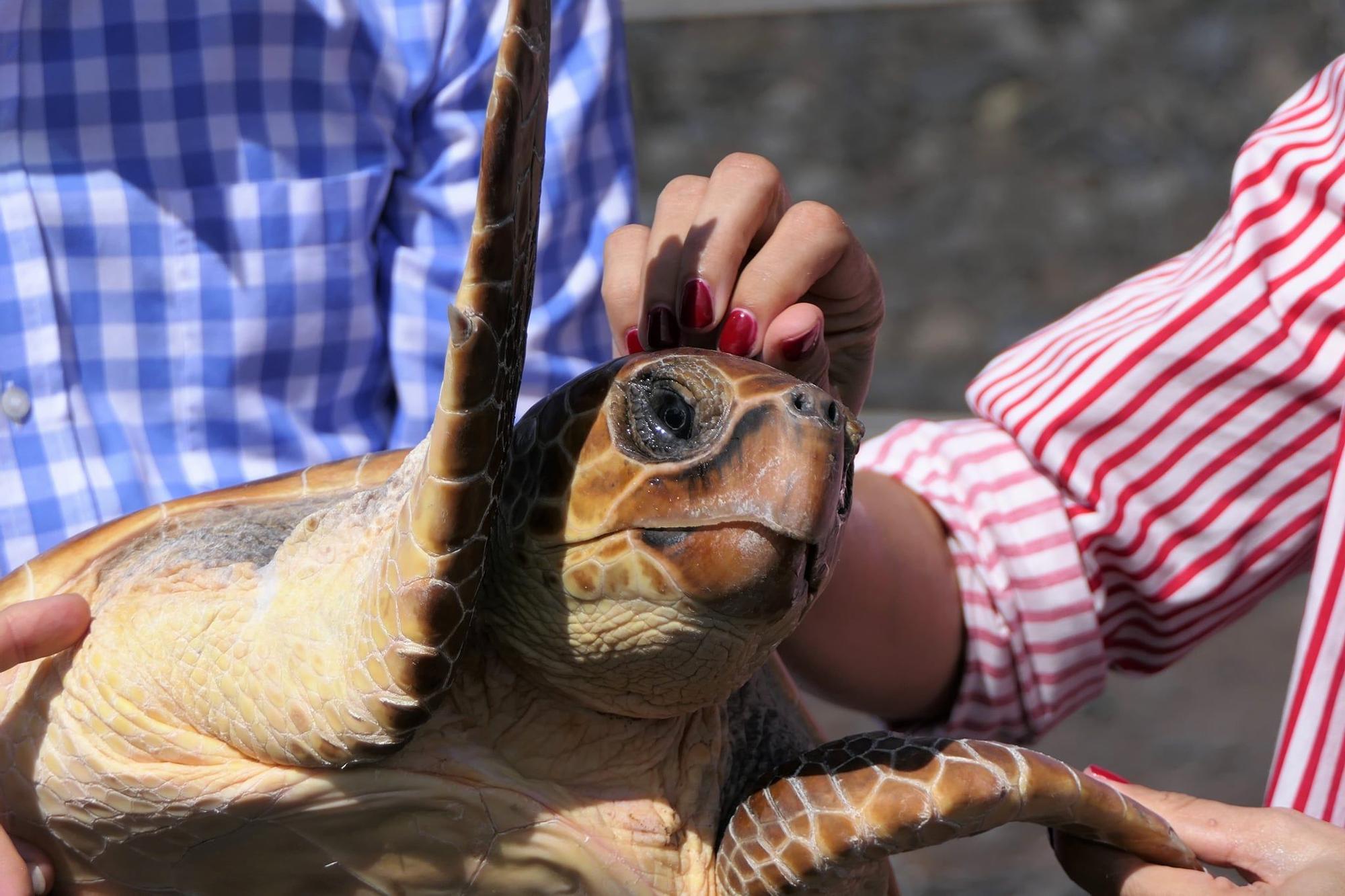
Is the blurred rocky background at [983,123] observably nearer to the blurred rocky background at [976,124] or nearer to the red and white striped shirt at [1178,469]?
the blurred rocky background at [976,124]

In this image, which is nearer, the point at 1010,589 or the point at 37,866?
the point at 37,866

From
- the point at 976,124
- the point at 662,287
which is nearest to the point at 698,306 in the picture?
the point at 662,287

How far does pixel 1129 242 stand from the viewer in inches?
118

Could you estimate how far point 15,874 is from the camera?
18.8 inches

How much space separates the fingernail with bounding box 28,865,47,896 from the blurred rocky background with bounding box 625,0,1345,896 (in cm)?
237

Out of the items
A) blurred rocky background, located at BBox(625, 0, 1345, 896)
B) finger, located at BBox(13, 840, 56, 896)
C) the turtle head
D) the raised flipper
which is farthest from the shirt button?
blurred rocky background, located at BBox(625, 0, 1345, 896)

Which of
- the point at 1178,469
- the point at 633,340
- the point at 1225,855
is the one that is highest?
the point at 633,340

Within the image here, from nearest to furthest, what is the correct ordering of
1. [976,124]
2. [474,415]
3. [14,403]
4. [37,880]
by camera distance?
[474,415]
[37,880]
[14,403]
[976,124]

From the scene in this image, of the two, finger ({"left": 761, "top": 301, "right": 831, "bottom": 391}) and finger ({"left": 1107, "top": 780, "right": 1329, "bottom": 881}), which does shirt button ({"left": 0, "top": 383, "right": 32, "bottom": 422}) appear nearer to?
finger ({"left": 761, "top": 301, "right": 831, "bottom": 391})

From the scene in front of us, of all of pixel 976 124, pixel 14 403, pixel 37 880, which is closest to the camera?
pixel 37 880

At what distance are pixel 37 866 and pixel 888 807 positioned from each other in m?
0.34

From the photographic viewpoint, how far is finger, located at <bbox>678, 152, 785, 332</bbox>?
1.69 ft

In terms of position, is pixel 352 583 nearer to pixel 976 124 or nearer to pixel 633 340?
pixel 633 340

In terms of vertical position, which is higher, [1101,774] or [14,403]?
[14,403]
